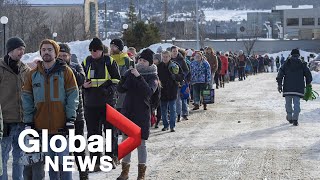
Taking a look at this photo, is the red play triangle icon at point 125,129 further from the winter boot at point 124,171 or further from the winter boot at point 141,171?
the winter boot at point 141,171

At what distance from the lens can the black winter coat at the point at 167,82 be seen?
17.2 meters

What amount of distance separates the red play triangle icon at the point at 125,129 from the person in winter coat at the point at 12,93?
161 cm

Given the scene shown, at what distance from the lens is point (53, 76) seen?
8.56 m

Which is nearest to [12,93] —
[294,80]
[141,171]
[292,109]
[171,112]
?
[141,171]

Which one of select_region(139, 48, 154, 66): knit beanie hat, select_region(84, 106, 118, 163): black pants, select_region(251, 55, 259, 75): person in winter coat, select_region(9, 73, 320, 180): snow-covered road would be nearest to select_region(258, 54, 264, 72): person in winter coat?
select_region(251, 55, 259, 75): person in winter coat

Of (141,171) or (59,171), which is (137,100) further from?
(59,171)

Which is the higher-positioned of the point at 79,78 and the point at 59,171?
the point at 79,78

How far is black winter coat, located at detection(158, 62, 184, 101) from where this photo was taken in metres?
17.2

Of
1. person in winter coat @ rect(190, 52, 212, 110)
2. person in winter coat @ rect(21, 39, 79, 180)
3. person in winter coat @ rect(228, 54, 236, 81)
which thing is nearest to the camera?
person in winter coat @ rect(21, 39, 79, 180)

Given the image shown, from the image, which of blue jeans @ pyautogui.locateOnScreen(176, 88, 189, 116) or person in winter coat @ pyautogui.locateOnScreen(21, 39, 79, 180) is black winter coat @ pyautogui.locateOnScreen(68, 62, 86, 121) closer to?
person in winter coat @ pyautogui.locateOnScreen(21, 39, 79, 180)

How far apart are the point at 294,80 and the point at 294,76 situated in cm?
11

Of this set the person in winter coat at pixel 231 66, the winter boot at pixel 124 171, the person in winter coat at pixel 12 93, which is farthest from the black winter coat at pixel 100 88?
the person in winter coat at pixel 231 66

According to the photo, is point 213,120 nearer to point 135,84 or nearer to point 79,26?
point 135,84

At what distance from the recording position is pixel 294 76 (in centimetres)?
1767
